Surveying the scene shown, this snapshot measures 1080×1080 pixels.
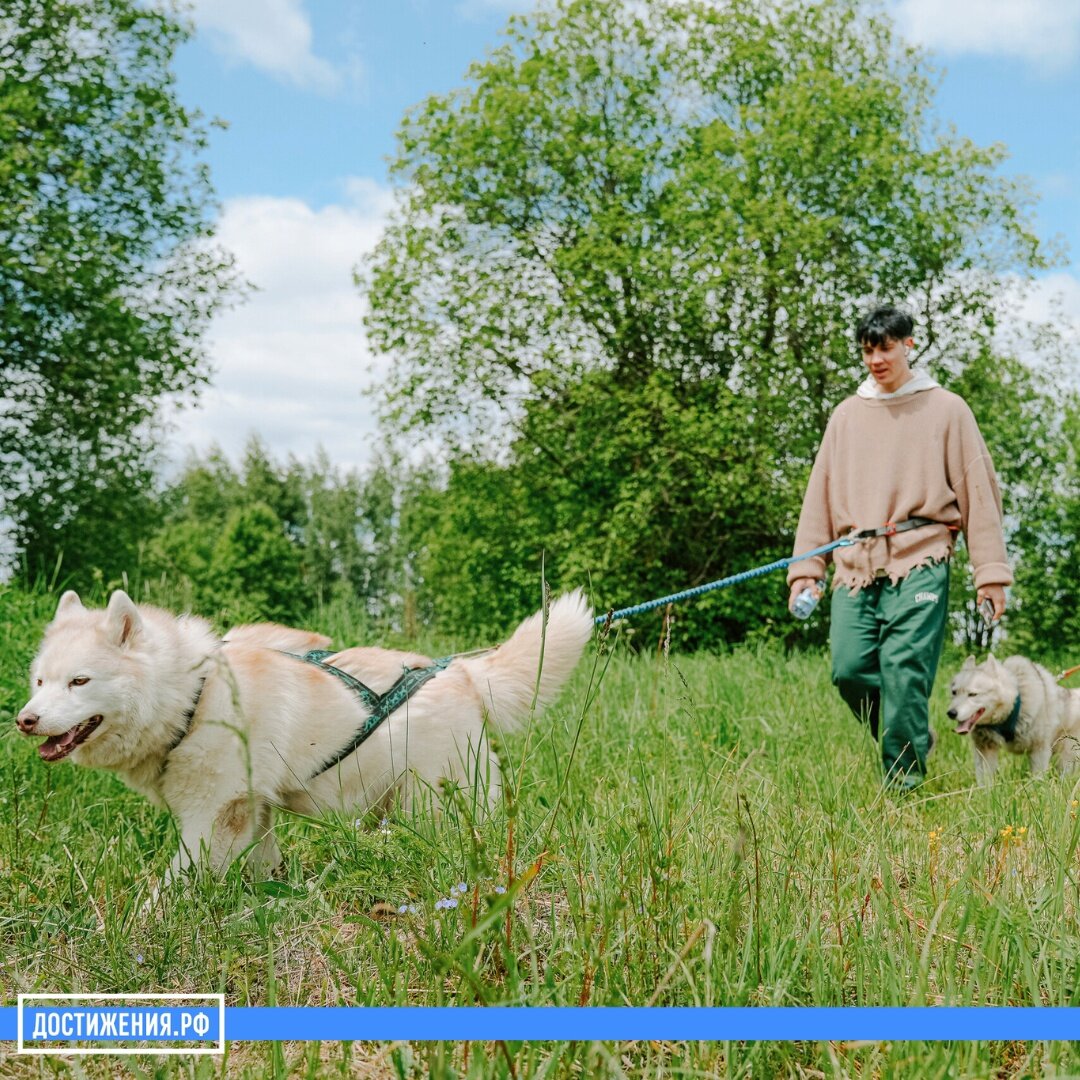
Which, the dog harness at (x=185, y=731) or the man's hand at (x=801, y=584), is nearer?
the dog harness at (x=185, y=731)

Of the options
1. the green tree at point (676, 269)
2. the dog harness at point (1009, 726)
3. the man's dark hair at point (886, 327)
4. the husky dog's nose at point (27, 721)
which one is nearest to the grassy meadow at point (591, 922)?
the husky dog's nose at point (27, 721)

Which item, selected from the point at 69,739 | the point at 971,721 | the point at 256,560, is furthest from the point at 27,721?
the point at 256,560

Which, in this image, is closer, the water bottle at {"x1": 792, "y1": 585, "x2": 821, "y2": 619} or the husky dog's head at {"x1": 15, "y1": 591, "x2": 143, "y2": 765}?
the husky dog's head at {"x1": 15, "y1": 591, "x2": 143, "y2": 765}

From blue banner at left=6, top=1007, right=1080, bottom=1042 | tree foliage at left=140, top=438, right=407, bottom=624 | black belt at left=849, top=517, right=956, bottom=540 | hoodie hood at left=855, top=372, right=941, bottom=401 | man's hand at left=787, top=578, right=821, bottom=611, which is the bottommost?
blue banner at left=6, top=1007, right=1080, bottom=1042

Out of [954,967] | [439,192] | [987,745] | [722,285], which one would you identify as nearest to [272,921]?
[954,967]

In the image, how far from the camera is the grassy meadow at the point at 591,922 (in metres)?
1.94

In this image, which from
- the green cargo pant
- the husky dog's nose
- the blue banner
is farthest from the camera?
the green cargo pant

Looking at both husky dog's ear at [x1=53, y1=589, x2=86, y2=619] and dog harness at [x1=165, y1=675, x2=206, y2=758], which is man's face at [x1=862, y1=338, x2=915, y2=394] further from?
husky dog's ear at [x1=53, y1=589, x2=86, y2=619]

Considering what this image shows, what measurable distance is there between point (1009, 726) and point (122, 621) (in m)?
5.16

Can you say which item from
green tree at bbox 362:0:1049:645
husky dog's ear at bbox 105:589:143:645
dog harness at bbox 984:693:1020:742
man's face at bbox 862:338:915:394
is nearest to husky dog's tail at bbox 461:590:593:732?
husky dog's ear at bbox 105:589:143:645

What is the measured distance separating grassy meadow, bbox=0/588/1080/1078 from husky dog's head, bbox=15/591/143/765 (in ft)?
1.16

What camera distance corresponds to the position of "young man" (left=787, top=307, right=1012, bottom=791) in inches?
197

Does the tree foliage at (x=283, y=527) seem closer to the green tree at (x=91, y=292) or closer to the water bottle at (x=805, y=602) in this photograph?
the green tree at (x=91, y=292)

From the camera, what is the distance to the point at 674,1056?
1.97 meters
